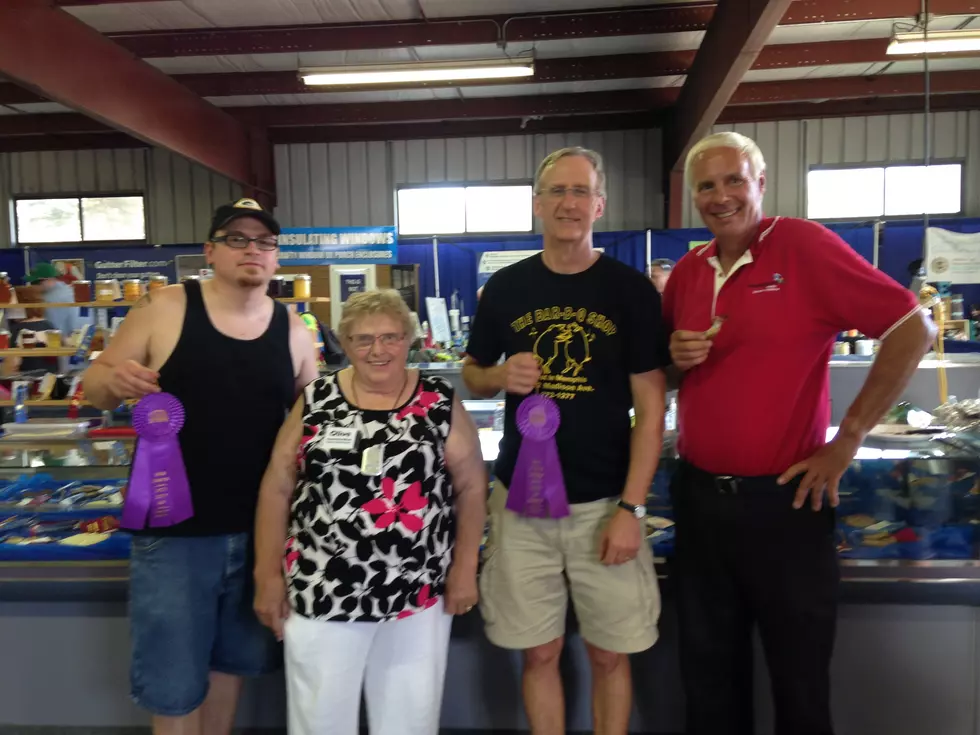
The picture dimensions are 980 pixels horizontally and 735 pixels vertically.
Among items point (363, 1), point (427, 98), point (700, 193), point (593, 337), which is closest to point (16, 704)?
point (593, 337)

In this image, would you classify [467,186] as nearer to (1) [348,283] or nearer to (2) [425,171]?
(2) [425,171]

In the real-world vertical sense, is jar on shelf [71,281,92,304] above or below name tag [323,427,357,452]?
above

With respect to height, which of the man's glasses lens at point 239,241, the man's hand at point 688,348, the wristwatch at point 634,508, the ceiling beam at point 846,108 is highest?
the ceiling beam at point 846,108

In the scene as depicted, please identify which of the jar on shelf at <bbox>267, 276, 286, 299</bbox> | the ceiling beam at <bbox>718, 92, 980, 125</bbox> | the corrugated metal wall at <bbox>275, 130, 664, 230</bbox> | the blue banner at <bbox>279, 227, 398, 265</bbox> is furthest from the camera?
the corrugated metal wall at <bbox>275, 130, 664, 230</bbox>

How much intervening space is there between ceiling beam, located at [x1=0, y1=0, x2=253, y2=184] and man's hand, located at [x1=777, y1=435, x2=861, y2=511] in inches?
201

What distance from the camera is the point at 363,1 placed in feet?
16.9

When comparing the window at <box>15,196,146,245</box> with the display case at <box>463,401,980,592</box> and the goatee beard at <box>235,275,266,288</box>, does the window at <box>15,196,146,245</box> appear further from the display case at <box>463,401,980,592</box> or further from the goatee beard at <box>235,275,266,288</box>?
the display case at <box>463,401,980,592</box>

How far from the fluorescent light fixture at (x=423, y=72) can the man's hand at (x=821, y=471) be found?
4.79m

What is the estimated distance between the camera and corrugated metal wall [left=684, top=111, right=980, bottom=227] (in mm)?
8633

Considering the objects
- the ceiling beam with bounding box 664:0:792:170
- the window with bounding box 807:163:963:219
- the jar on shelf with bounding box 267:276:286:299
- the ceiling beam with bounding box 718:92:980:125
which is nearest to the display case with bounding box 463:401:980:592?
the ceiling beam with bounding box 664:0:792:170

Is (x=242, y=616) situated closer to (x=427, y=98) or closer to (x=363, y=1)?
(x=363, y=1)

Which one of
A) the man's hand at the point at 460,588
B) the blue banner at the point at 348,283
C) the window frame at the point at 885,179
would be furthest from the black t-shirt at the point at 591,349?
the window frame at the point at 885,179

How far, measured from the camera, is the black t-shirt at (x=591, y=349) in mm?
1565

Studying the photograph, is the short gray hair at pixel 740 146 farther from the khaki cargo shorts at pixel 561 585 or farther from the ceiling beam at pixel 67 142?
the ceiling beam at pixel 67 142
